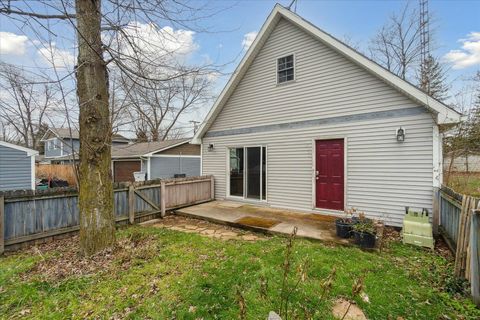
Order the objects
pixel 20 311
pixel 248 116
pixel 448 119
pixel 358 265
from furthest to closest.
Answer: pixel 248 116, pixel 448 119, pixel 358 265, pixel 20 311

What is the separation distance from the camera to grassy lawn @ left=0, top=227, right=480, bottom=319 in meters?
2.67

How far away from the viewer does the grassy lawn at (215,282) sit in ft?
8.75

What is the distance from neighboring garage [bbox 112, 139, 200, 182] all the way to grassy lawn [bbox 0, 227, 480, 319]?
11.8 meters

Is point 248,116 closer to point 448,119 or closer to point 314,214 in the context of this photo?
point 314,214

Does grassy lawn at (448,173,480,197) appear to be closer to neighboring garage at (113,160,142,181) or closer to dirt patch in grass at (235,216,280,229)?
dirt patch in grass at (235,216,280,229)

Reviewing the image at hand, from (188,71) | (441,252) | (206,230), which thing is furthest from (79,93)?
(441,252)

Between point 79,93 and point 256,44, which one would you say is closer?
point 79,93

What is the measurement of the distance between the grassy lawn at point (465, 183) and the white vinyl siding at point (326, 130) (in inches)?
179

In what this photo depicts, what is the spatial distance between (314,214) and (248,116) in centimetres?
401

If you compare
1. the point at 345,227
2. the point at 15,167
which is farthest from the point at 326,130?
the point at 15,167

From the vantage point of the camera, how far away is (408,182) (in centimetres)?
554

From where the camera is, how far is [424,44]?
1260cm

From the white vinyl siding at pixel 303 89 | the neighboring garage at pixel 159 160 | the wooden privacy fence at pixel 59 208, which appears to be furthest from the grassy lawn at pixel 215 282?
the neighboring garage at pixel 159 160

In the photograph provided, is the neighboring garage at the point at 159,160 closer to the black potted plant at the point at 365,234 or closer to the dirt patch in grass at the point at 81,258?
the dirt patch in grass at the point at 81,258
